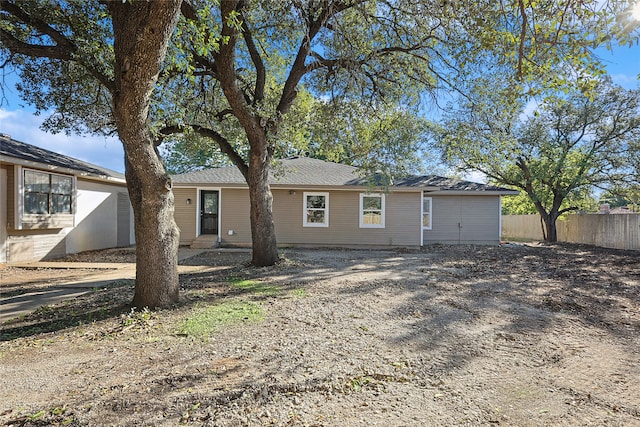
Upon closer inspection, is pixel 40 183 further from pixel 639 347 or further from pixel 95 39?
pixel 639 347

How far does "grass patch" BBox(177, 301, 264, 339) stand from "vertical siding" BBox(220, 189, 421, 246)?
28.6 ft

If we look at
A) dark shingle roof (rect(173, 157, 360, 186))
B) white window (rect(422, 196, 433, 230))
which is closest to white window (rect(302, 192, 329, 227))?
dark shingle roof (rect(173, 157, 360, 186))

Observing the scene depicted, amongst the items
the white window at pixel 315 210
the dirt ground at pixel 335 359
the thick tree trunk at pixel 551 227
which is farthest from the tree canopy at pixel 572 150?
the dirt ground at pixel 335 359

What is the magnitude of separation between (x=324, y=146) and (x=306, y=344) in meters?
7.04

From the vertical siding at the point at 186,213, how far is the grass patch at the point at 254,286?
23.9 ft

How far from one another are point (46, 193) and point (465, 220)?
15531mm

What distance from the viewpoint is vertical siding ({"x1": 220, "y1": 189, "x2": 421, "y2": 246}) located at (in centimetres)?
1406

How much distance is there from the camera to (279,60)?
10180mm

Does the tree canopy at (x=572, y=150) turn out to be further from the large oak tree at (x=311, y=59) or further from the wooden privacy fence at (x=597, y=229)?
the large oak tree at (x=311, y=59)

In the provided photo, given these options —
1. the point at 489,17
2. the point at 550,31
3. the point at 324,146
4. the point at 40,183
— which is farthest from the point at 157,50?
the point at 40,183

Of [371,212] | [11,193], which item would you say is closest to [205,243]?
[11,193]

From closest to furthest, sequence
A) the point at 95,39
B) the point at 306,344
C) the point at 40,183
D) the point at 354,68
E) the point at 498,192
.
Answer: the point at 306,344, the point at 95,39, the point at 354,68, the point at 40,183, the point at 498,192

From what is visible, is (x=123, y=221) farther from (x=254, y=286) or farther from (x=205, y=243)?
(x=254, y=286)

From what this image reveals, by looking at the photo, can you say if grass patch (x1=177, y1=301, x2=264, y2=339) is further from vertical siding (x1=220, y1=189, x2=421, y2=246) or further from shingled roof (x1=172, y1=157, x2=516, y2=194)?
vertical siding (x1=220, y1=189, x2=421, y2=246)
